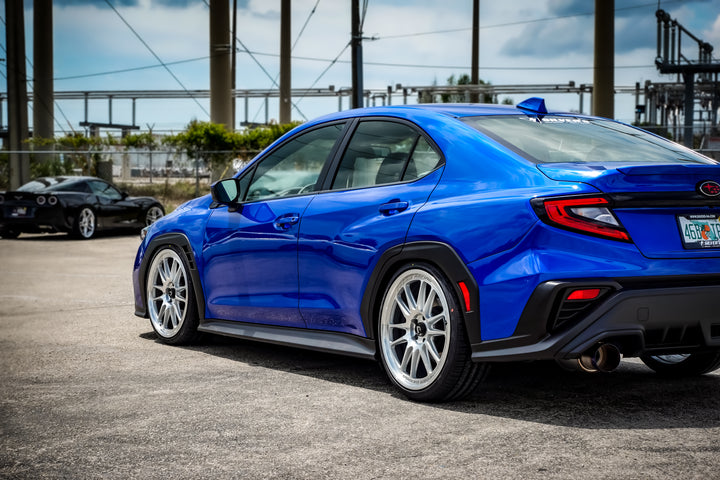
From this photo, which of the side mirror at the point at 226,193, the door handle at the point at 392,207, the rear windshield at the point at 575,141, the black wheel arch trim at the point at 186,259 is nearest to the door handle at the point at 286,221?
the side mirror at the point at 226,193

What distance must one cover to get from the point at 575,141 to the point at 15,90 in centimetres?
2724

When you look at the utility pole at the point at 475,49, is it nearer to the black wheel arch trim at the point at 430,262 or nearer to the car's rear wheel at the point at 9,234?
the car's rear wheel at the point at 9,234

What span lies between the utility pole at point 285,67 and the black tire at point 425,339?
4178 cm

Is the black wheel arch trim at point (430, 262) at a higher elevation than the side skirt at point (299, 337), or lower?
higher

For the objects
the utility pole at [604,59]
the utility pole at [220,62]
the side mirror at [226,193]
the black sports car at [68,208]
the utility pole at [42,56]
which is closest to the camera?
the side mirror at [226,193]

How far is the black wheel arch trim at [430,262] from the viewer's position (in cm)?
459

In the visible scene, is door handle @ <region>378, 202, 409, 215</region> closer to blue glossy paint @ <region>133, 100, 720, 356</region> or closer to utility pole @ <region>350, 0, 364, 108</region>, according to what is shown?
blue glossy paint @ <region>133, 100, 720, 356</region>

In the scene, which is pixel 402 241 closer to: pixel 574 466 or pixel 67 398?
pixel 574 466

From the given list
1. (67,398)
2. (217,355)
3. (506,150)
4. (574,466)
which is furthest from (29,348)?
(574,466)

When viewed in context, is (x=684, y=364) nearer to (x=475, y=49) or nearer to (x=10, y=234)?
(x=10, y=234)

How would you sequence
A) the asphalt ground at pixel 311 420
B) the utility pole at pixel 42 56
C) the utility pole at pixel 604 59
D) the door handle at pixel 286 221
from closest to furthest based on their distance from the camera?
the asphalt ground at pixel 311 420 → the door handle at pixel 286 221 → the utility pole at pixel 604 59 → the utility pole at pixel 42 56

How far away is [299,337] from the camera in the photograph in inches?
226

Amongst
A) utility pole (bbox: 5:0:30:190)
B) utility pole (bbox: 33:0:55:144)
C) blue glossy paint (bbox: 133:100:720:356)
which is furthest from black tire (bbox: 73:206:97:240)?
utility pole (bbox: 33:0:55:144)

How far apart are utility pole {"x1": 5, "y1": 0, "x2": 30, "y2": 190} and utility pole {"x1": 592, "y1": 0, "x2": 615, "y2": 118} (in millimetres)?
18406
